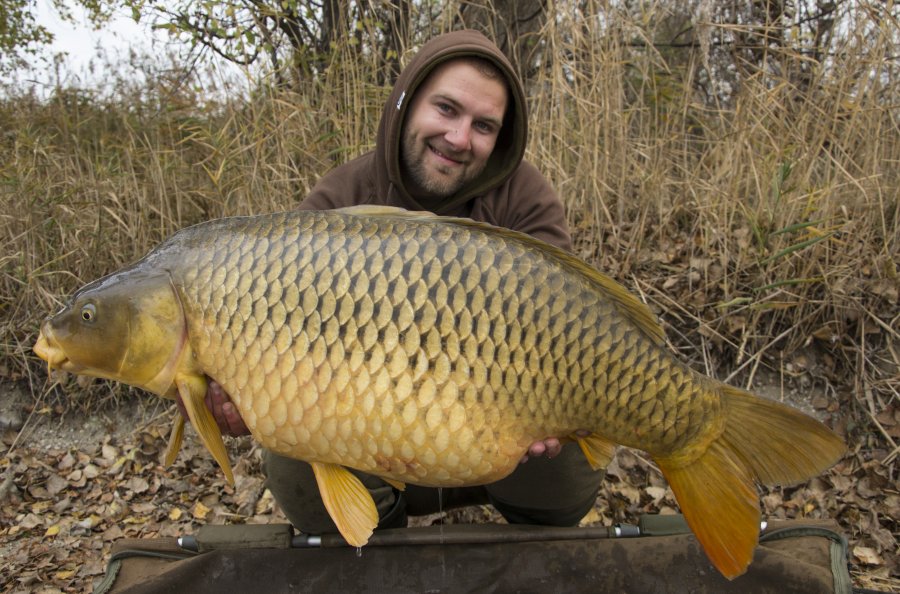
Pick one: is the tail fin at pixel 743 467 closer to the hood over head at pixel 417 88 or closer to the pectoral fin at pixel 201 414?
the pectoral fin at pixel 201 414

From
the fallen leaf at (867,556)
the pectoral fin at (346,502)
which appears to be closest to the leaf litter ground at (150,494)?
the fallen leaf at (867,556)

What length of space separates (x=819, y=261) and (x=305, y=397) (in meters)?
2.00

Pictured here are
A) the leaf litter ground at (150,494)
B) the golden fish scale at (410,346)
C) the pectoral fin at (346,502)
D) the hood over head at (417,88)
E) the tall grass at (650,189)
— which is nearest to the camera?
the golden fish scale at (410,346)

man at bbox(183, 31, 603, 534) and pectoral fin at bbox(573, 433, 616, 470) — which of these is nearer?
pectoral fin at bbox(573, 433, 616, 470)

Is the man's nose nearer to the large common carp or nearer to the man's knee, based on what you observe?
the large common carp

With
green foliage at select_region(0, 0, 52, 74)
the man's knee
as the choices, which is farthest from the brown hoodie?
green foliage at select_region(0, 0, 52, 74)

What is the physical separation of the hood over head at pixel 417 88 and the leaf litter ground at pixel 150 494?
0.95 meters

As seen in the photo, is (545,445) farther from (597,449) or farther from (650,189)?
(650,189)

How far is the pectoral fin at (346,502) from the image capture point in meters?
1.10

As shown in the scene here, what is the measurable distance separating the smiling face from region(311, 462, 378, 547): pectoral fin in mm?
812

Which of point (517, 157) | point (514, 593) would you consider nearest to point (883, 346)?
point (517, 157)

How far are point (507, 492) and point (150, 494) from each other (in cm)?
121

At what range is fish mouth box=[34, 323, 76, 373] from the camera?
40.7 inches

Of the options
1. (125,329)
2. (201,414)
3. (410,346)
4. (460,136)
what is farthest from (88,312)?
(460,136)
